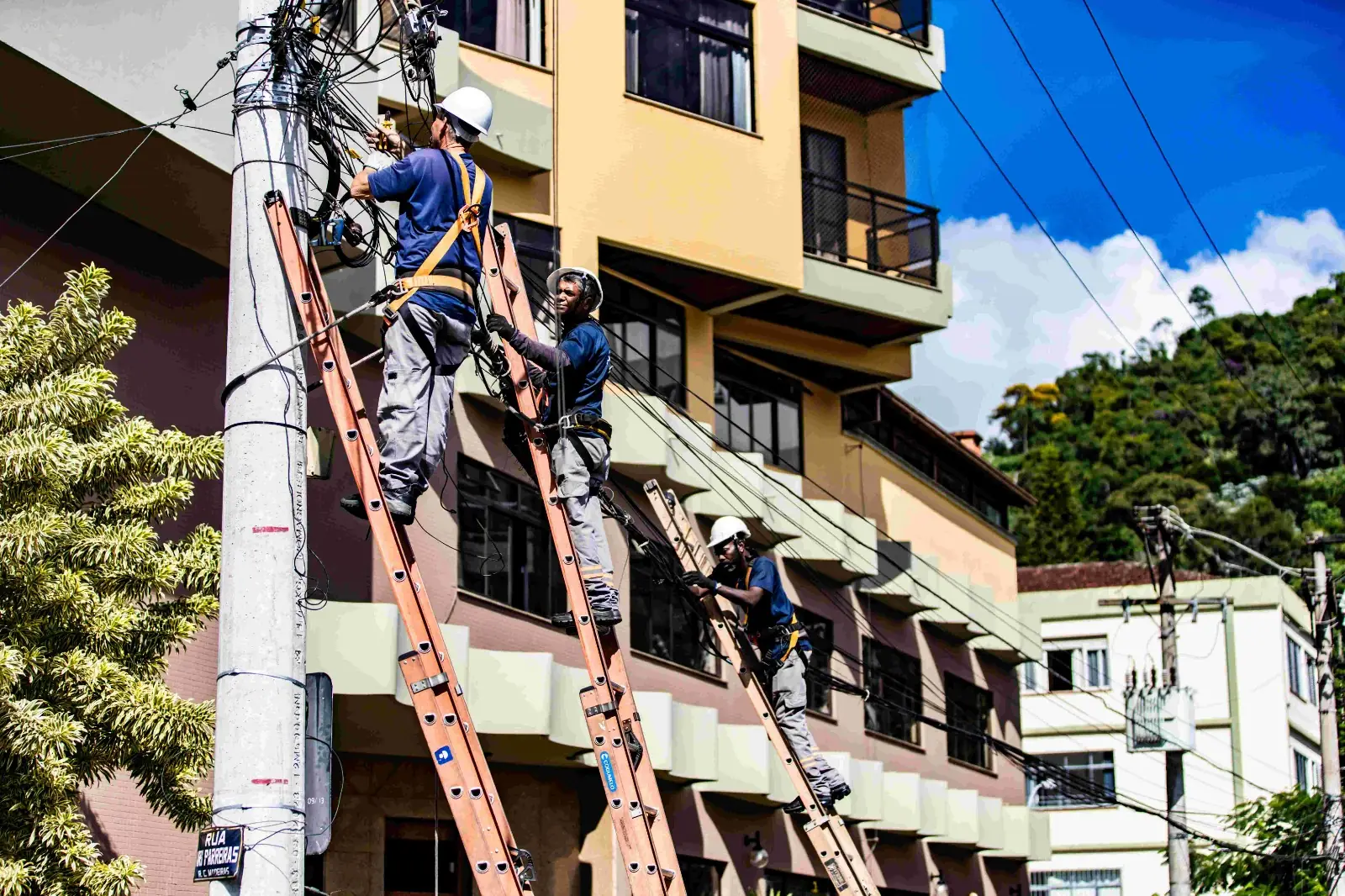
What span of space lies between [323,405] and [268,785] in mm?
11553

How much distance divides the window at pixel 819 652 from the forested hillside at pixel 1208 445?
141 ft

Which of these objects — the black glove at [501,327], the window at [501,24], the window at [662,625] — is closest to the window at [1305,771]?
the window at [662,625]

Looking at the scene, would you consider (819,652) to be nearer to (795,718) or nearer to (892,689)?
(892,689)

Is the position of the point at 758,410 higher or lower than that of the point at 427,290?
higher

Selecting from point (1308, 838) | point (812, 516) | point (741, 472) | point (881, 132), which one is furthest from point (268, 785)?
point (1308, 838)

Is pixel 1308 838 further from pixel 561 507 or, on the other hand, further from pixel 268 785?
pixel 268 785

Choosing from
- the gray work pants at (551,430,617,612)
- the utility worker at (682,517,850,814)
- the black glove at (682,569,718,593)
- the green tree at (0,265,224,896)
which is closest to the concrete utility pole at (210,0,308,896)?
the gray work pants at (551,430,617,612)

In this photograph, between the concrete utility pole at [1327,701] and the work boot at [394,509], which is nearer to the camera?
the work boot at [394,509]

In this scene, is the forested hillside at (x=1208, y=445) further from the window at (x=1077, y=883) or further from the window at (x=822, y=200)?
the window at (x=822, y=200)

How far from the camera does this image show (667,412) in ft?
83.4

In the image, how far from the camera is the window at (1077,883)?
5647cm

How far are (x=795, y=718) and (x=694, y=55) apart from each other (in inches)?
523

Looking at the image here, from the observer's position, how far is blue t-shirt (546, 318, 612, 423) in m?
12.0

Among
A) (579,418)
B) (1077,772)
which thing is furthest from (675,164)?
(1077,772)
